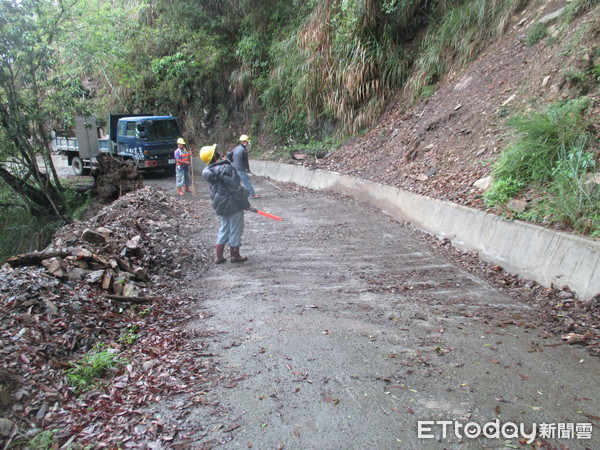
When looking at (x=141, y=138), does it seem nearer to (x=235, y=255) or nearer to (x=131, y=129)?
(x=131, y=129)

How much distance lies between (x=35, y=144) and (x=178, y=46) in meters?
11.4

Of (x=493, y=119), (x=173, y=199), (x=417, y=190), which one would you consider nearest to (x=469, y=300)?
(x=417, y=190)

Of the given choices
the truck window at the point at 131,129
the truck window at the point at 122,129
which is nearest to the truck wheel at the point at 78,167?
the truck window at the point at 122,129

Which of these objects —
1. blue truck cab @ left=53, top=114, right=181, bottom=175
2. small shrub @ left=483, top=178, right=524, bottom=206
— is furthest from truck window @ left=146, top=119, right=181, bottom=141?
small shrub @ left=483, top=178, right=524, bottom=206

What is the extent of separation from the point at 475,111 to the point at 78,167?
1762 cm

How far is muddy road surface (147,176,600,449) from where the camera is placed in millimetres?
2877

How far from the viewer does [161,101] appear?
2484 centimetres

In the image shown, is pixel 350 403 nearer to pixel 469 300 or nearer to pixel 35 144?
pixel 469 300

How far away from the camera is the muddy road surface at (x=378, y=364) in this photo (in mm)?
2877

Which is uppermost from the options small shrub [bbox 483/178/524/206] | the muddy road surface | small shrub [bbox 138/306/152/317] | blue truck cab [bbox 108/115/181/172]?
blue truck cab [bbox 108/115/181/172]

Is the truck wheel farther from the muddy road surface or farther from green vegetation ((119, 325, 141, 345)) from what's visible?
green vegetation ((119, 325, 141, 345))

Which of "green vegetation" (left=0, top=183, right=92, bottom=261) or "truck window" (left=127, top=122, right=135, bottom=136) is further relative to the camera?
"truck window" (left=127, top=122, right=135, bottom=136)

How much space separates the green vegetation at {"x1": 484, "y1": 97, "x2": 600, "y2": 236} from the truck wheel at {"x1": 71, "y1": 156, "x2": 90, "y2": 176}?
1827cm

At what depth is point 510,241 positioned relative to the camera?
5910 millimetres
